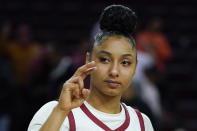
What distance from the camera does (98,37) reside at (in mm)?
3334

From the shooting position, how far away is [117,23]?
3338 mm

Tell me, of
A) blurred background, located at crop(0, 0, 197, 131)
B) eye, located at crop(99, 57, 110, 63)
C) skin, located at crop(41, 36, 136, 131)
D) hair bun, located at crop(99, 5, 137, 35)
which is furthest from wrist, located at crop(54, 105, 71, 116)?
blurred background, located at crop(0, 0, 197, 131)

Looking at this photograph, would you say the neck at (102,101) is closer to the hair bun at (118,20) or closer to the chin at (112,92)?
the chin at (112,92)

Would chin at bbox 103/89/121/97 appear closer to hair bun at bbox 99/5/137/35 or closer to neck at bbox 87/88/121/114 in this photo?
neck at bbox 87/88/121/114

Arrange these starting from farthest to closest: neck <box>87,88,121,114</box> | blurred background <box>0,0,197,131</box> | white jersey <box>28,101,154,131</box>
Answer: blurred background <box>0,0,197,131</box> < neck <box>87,88,121,114</box> < white jersey <box>28,101,154,131</box>

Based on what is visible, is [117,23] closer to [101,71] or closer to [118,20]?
[118,20]

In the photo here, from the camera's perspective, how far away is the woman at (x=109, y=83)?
126 inches

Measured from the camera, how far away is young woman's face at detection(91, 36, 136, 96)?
3232 mm

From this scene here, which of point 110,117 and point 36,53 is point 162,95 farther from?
point 110,117

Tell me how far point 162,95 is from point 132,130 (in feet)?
13.8

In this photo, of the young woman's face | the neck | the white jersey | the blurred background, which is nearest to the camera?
the white jersey

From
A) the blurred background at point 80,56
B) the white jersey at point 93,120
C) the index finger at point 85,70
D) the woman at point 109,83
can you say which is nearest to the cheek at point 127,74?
the woman at point 109,83

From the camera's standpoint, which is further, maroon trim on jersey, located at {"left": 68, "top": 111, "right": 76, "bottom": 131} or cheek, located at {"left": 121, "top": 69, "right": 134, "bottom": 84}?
cheek, located at {"left": 121, "top": 69, "right": 134, "bottom": 84}

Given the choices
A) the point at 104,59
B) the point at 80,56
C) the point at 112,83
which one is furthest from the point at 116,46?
the point at 80,56
